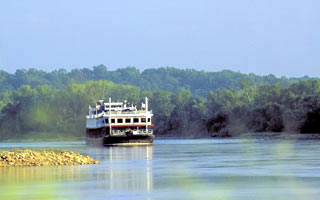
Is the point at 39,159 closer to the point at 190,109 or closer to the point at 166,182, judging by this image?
the point at 166,182

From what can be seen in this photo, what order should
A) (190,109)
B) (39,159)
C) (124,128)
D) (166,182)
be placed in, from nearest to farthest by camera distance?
1. (166,182)
2. (39,159)
3. (124,128)
4. (190,109)

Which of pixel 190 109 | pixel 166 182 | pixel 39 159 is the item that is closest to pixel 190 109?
pixel 190 109

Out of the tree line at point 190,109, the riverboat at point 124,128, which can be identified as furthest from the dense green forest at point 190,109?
the riverboat at point 124,128

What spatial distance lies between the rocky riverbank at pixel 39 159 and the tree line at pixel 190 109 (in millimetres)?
80153

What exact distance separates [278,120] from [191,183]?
106 meters

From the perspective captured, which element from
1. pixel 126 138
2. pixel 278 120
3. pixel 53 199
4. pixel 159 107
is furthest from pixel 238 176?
pixel 159 107

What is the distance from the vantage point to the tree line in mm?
134250

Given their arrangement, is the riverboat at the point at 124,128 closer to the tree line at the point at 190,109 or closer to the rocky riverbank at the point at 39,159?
the tree line at the point at 190,109

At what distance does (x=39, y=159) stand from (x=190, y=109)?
132846 mm

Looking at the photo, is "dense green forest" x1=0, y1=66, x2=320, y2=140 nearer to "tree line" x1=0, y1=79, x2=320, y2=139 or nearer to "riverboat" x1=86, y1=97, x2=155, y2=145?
"tree line" x1=0, y1=79, x2=320, y2=139

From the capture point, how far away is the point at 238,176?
34.4 metres

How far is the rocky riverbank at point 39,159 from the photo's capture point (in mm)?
44344

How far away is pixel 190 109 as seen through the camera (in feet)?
581

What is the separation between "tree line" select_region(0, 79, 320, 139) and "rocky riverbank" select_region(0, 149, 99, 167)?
80153 millimetres
